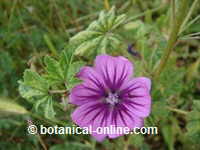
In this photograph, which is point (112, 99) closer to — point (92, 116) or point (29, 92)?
point (92, 116)

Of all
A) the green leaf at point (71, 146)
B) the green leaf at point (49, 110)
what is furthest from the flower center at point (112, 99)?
the green leaf at point (71, 146)

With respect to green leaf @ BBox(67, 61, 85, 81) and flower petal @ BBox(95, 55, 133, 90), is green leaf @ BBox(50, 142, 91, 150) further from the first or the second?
green leaf @ BBox(67, 61, 85, 81)

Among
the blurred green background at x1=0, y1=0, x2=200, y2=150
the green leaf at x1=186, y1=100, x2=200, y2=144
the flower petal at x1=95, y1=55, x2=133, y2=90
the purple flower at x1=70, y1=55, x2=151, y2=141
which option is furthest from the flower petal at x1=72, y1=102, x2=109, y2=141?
the green leaf at x1=186, y1=100, x2=200, y2=144

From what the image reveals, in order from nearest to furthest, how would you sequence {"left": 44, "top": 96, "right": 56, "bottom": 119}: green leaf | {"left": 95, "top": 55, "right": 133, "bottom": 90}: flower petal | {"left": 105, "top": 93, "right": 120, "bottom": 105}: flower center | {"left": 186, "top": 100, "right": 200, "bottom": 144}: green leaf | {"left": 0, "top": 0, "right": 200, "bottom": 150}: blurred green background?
{"left": 44, "top": 96, "right": 56, "bottom": 119}: green leaf → {"left": 95, "top": 55, "right": 133, "bottom": 90}: flower petal → {"left": 105, "top": 93, "right": 120, "bottom": 105}: flower center → {"left": 186, "top": 100, "right": 200, "bottom": 144}: green leaf → {"left": 0, "top": 0, "right": 200, "bottom": 150}: blurred green background

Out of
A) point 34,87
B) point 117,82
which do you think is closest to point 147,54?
point 117,82

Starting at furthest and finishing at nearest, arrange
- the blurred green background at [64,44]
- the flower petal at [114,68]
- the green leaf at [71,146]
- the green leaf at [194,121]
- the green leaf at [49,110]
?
the green leaf at [71,146], the blurred green background at [64,44], the green leaf at [194,121], the flower petal at [114,68], the green leaf at [49,110]

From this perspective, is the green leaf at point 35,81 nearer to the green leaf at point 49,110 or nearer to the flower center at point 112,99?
the green leaf at point 49,110

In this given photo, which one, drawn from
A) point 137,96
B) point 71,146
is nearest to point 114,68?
point 137,96
